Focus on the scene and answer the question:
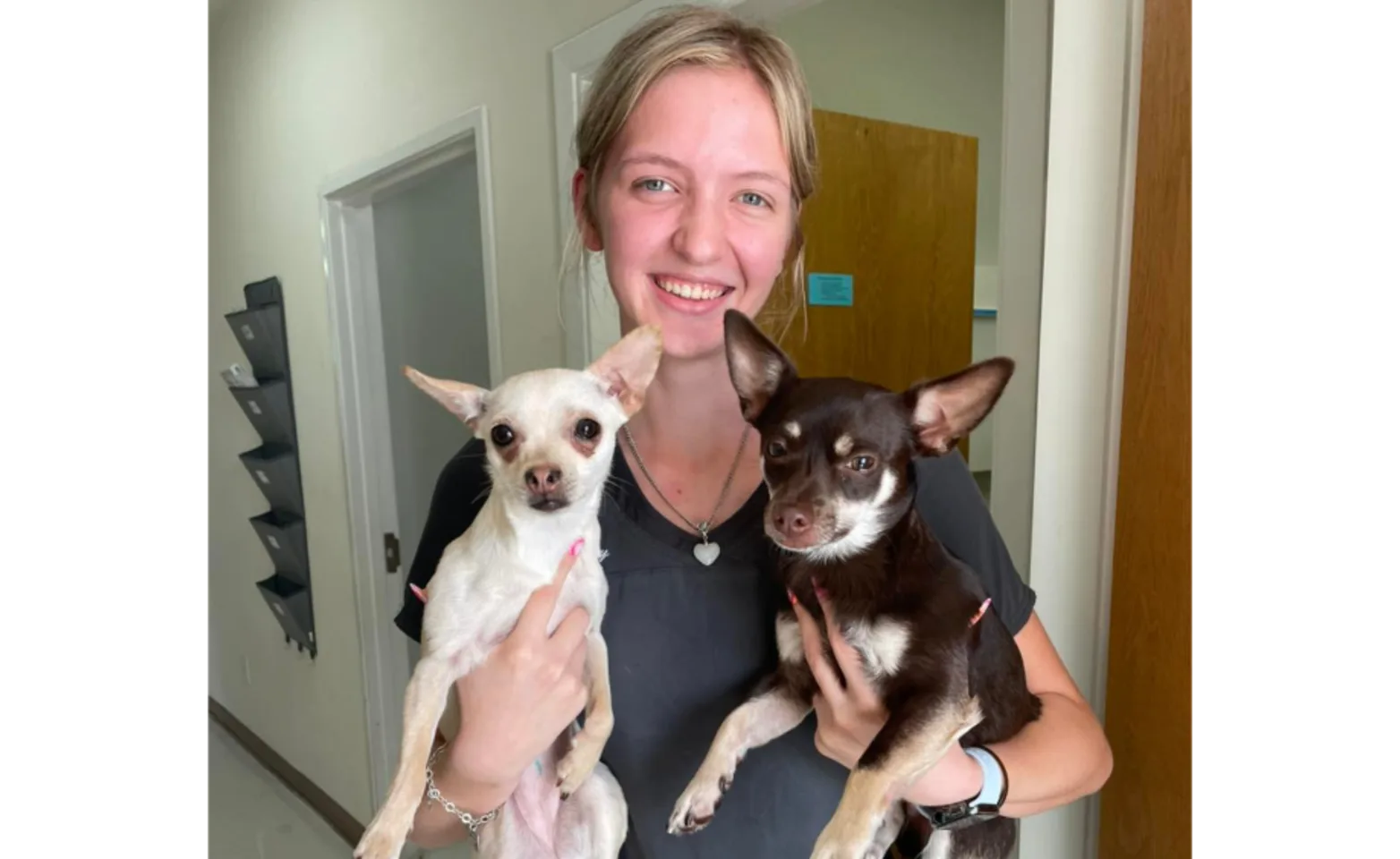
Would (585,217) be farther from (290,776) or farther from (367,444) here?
(290,776)

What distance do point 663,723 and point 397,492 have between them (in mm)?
2785

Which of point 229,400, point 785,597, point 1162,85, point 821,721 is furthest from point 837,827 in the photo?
point 229,400

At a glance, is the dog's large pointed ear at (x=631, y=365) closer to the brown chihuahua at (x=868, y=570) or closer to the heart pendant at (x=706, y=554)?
the brown chihuahua at (x=868, y=570)

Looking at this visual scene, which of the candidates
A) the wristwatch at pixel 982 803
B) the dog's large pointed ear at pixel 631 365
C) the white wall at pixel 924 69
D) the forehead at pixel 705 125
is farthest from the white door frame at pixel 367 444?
the wristwatch at pixel 982 803

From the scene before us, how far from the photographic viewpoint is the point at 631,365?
2.90 ft

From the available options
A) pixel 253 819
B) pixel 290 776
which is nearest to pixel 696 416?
pixel 253 819

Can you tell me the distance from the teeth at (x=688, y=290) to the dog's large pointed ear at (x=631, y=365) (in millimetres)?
81

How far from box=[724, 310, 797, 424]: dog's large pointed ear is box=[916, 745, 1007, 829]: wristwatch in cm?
49

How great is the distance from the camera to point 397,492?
11.2 ft

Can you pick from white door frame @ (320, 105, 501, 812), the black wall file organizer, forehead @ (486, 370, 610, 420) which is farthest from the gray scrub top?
the black wall file organizer

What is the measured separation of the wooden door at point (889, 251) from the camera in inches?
90.2

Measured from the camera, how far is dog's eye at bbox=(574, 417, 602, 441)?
88cm

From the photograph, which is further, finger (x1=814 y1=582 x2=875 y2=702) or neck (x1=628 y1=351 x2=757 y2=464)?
neck (x1=628 y1=351 x2=757 y2=464)

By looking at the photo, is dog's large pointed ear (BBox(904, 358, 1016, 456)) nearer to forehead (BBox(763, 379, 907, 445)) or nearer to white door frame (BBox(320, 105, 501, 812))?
forehead (BBox(763, 379, 907, 445))
